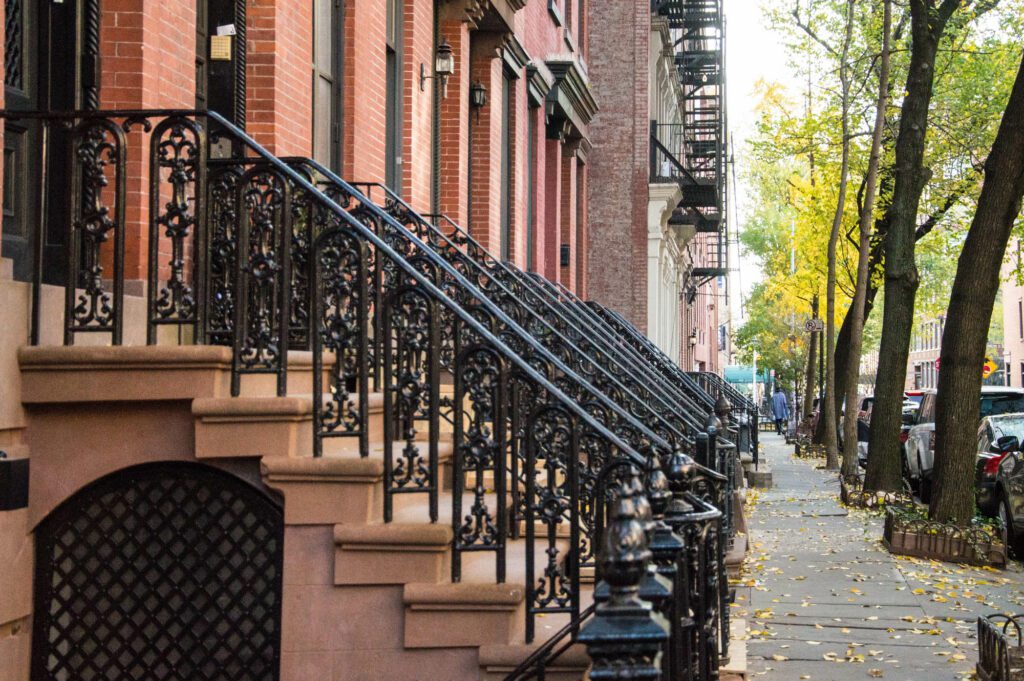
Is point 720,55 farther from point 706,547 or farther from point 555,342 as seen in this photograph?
point 706,547

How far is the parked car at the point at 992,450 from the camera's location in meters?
16.0

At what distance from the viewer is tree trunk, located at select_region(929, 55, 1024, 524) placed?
14766mm

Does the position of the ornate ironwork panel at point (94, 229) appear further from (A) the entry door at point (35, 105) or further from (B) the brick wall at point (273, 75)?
(B) the brick wall at point (273, 75)

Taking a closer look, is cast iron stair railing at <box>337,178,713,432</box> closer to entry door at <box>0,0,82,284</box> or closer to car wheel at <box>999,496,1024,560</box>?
entry door at <box>0,0,82,284</box>

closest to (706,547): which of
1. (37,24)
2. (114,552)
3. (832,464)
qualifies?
(114,552)

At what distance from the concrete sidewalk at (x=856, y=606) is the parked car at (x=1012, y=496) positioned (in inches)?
23.0

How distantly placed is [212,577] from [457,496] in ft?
4.15

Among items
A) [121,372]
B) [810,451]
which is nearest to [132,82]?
[121,372]

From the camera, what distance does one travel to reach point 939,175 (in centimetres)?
3384

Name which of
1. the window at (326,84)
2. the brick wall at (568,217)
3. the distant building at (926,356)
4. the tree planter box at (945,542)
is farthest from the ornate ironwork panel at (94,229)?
the distant building at (926,356)

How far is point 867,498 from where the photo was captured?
20578 millimetres

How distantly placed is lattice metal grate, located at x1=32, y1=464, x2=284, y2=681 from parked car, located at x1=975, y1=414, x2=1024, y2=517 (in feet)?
36.8

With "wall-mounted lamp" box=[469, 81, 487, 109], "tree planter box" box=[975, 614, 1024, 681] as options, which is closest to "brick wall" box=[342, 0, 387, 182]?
"wall-mounted lamp" box=[469, 81, 487, 109]

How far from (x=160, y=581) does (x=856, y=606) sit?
705 cm
